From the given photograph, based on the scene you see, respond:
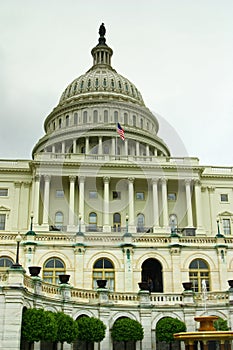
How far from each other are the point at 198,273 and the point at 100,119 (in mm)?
64720

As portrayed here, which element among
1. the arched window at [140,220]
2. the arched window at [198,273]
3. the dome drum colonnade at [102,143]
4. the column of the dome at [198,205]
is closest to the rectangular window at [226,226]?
the column of the dome at [198,205]

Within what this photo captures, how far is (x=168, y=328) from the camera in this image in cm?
3541

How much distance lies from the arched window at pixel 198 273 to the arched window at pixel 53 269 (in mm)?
11267

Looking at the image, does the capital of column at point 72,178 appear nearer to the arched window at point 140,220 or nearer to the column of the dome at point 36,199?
the column of the dome at point 36,199

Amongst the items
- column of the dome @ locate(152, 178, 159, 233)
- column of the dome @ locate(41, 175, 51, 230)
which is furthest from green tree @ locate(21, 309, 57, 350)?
column of the dome @ locate(152, 178, 159, 233)

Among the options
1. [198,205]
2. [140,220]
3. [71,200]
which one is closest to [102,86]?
[71,200]

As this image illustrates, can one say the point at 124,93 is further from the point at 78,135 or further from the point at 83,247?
the point at 83,247

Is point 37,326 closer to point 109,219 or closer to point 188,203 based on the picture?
point 109,219

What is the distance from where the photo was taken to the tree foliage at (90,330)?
110 ft

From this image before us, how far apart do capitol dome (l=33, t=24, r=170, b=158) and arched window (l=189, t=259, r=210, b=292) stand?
50.7m

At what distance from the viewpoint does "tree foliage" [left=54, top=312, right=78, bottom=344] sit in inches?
1232

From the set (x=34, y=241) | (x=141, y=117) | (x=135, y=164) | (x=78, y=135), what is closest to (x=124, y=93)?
(x=141, y=117)

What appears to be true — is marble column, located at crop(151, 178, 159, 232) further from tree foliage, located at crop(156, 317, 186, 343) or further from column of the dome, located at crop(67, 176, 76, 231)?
tree foliage, located at crop(156, 317, 186, 343)

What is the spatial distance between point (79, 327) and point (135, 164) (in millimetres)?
46374
